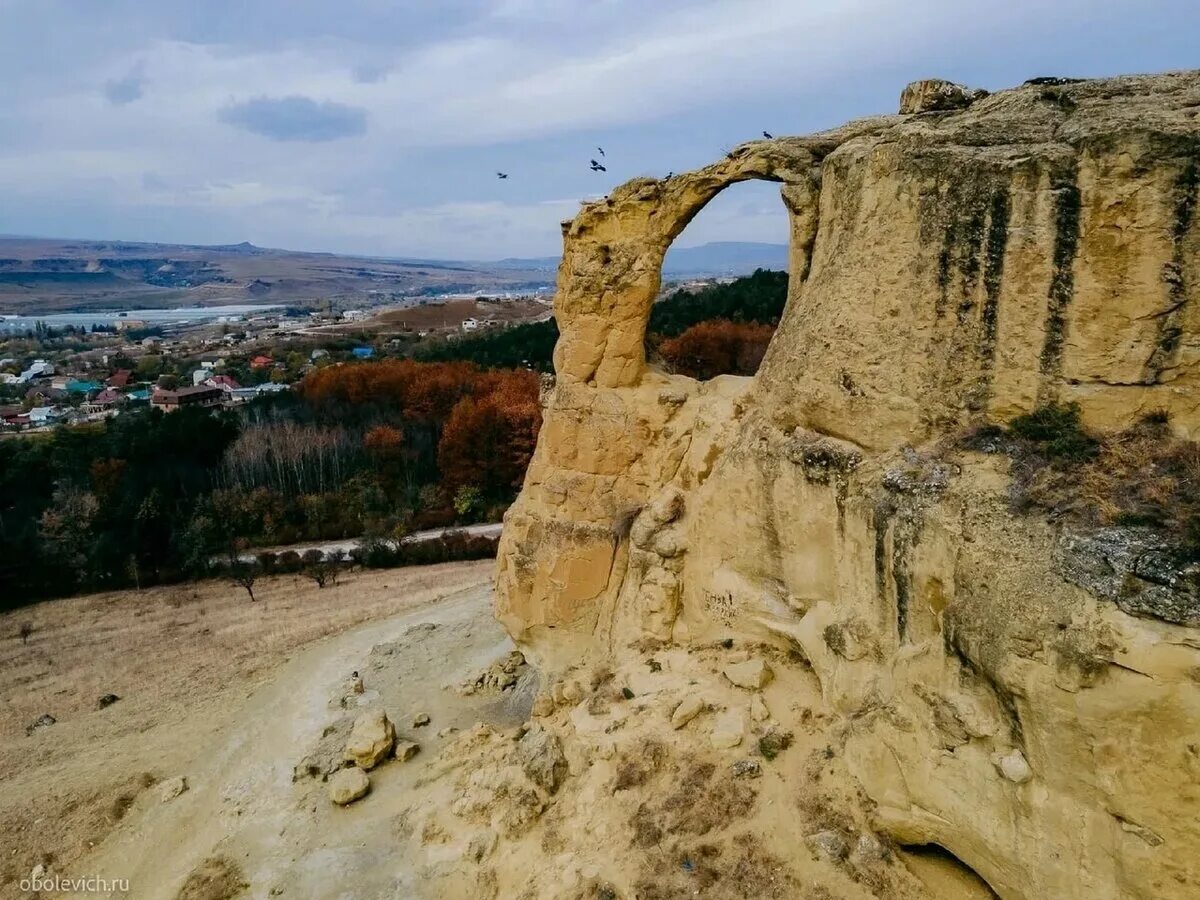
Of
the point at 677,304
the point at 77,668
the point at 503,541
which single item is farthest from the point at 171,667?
the point at 677,304

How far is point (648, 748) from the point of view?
480 inches

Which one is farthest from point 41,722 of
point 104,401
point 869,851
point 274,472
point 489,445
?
point 104,401

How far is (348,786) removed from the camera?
15469 mm

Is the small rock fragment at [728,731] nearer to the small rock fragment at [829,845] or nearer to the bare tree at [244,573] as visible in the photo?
the small rock fragment at [829,845]

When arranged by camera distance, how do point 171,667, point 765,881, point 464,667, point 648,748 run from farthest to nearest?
point 171,667 → point 464,667 → point 648,748 → point 765,881

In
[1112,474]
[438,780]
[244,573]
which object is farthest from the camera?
[244,573]

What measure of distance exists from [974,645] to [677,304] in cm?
5709

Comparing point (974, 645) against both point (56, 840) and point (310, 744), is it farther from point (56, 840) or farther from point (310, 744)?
point (56, 840)

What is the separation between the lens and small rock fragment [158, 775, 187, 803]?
55.3ft

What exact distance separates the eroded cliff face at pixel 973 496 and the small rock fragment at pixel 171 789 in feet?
30.6

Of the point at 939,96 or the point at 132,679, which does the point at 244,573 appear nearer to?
the point at 132,679

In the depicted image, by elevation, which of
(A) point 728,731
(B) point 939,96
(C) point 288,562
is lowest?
(C) point 288,562

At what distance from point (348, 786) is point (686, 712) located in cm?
737

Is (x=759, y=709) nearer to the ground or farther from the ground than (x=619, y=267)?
nearer to the ground
